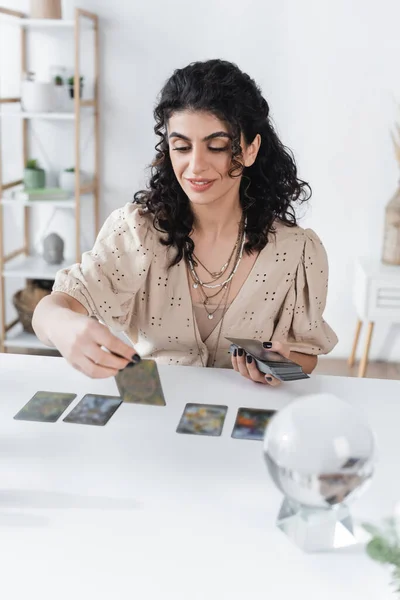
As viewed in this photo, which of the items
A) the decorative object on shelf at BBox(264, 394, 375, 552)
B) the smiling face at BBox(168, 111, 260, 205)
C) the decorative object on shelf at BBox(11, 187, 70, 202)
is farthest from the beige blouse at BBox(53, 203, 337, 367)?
the decorative object on shelf at BBox(11, 187, 70, 202)

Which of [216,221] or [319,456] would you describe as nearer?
[319,456]

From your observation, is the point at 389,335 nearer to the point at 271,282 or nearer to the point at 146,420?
the point at 271,282

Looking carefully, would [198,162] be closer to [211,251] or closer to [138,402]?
[211,251]

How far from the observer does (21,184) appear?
3682 millimetres

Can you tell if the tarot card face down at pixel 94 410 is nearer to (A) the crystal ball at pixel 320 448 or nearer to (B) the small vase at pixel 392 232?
(A) the crystal ball at pixel 320 448

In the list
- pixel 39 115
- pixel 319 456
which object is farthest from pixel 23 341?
pixel 319 456

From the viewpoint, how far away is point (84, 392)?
137 cm

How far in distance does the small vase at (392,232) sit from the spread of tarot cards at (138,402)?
86.8 inches

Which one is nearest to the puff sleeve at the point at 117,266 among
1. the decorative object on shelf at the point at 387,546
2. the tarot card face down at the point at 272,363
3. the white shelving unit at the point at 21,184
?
the tarot card face down at the point at 272,363

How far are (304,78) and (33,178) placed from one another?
1.45 meters

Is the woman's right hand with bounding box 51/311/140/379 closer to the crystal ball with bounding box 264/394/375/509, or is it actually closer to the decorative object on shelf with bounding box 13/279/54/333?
the crystal ball with bounding box 264/394/375/509

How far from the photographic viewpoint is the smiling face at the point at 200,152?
1.53m

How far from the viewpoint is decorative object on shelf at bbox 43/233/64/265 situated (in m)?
3.46

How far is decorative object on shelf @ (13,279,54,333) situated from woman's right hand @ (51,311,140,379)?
7.64ft
